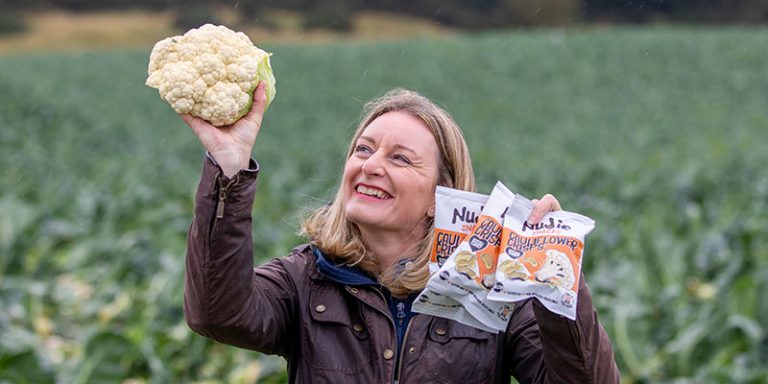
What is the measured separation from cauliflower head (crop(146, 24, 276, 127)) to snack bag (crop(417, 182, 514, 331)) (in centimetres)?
54

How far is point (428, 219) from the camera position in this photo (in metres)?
2.46

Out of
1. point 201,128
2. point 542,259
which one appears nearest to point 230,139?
point 201,128

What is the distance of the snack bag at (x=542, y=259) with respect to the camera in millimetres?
2109

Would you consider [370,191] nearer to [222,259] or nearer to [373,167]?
[373,167]

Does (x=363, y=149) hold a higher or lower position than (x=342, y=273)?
higher

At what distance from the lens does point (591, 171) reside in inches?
598

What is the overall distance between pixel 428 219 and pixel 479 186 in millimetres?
11166

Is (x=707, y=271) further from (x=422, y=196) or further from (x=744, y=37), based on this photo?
(x=744, y=37)

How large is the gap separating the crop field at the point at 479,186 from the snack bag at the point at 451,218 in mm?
586

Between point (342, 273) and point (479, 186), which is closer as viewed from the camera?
point (342, 273)

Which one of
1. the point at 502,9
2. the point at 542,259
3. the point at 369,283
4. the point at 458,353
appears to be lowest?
the point at 458,353

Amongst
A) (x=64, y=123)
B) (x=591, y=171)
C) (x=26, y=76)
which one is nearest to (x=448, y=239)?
(x=591, y=171)

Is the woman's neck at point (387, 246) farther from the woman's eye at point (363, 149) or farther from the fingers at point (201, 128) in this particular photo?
the fingers at point (201, 128)

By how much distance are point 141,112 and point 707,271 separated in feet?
78.4
